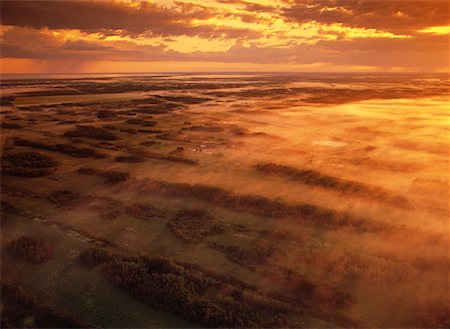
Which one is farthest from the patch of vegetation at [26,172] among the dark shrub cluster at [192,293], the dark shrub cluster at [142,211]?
the dark shrub cluster at [192,293]

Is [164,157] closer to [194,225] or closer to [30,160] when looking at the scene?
[30,160]

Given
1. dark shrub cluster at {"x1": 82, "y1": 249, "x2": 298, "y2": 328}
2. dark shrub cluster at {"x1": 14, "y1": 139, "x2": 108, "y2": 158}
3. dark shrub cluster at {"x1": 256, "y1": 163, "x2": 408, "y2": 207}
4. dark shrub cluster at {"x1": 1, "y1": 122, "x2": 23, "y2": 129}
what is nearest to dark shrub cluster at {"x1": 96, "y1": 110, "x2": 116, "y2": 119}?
dark shrub cluster at {"x1": 1, "y1": 122, "x2": 23, "y2": 129}

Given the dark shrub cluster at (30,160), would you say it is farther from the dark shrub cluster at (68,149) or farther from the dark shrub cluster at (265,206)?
the dark shrub cluster at (265,206)

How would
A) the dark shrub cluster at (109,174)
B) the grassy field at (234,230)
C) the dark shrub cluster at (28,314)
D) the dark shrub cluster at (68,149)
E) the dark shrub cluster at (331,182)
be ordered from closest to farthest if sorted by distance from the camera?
the dark shrub cluster at (28,314) < the grassy field at (234,230) < the dark shrub cluster at (331,182) < the dark shrub cluster at (109,174) < the dark shrub cluster at (68,149)

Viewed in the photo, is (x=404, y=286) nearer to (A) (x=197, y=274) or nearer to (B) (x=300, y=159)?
(A) (x=197, y=274)

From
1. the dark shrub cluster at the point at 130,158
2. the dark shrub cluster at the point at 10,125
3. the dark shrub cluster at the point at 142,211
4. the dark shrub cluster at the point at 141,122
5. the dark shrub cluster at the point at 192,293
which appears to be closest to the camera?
the dark shrub cluster at the point at 192,293

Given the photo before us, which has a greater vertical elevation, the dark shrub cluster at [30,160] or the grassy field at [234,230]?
the dark shrub cluster at [30,160]

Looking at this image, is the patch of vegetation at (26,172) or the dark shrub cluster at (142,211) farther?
the patch of vegetation at (26,172)
